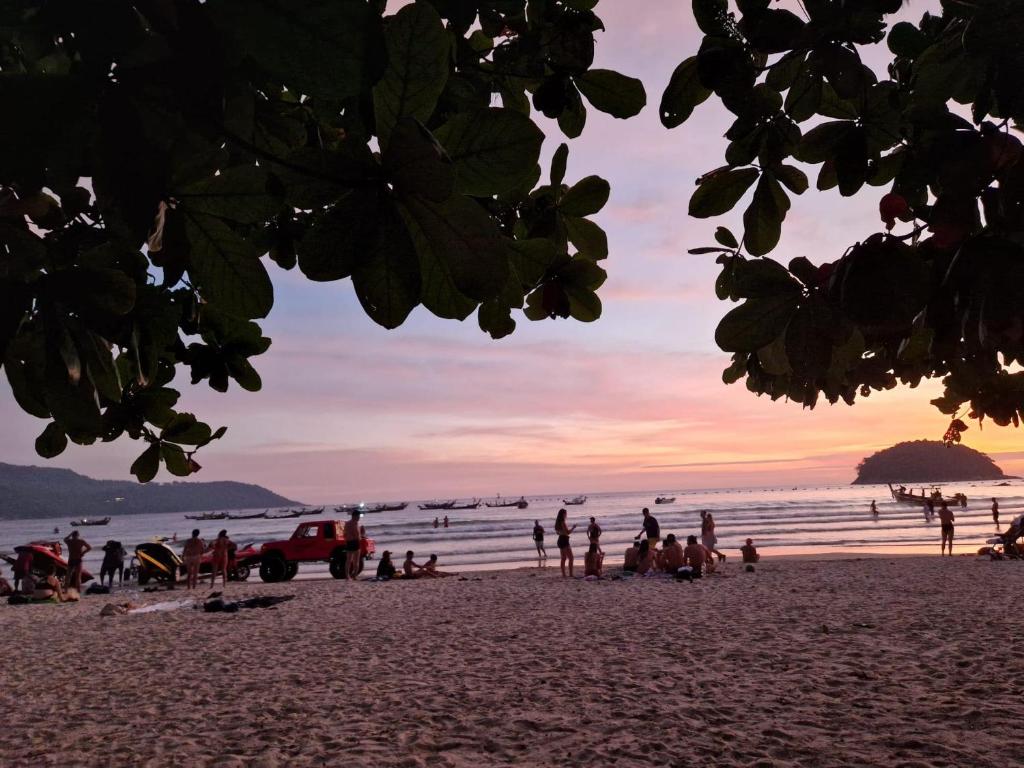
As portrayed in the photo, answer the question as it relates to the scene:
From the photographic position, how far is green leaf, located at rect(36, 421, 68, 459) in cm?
194

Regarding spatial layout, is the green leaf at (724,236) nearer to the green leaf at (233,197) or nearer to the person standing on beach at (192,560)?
the green leaf at (233,197)

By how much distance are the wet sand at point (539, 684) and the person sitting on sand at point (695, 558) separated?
2.92 m

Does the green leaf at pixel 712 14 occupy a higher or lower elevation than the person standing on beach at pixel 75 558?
higher

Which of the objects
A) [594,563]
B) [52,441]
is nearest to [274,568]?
A: [594,563]

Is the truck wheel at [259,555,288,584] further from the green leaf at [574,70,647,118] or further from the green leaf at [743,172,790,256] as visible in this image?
the green leaf at [574,70,647,118]

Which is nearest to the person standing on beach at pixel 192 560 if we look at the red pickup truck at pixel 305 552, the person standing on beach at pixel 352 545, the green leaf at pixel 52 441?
the red pickup truck at pixel 305 552

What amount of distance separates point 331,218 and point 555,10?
4.41ft

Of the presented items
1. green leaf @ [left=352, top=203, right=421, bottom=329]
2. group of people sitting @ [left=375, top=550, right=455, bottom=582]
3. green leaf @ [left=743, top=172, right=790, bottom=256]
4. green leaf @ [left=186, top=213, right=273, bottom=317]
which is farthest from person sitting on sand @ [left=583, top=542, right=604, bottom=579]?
green leaf @ [left=352, top=203, right=421, bottom=329]

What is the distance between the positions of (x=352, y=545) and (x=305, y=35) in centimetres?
1793

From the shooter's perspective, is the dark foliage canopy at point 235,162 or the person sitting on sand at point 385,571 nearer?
the dark foliage canopy at point 235,162

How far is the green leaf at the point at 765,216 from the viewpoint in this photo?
178 centimetres

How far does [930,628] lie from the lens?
8.27 meters

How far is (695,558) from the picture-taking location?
49.4 feet

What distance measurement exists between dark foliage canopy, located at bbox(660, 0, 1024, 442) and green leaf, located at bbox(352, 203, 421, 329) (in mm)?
581
